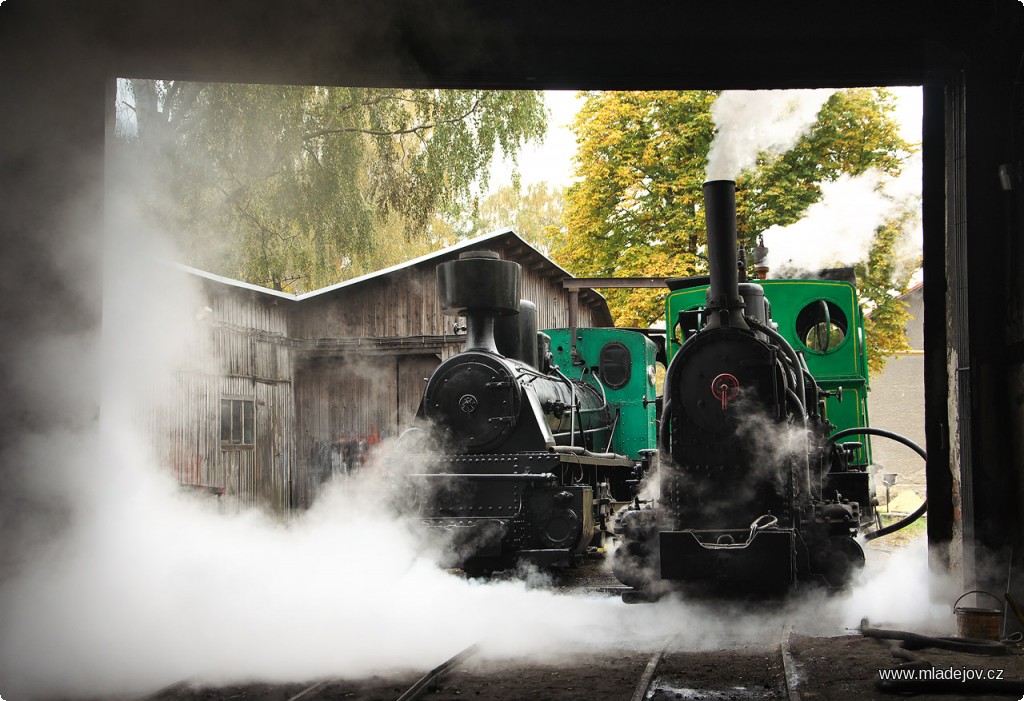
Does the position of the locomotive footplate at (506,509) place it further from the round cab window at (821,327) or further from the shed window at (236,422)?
the shed window at (236,422)

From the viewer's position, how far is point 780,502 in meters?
6.90

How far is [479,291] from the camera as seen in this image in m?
8.95

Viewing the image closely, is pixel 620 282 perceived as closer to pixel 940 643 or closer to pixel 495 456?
pixel 495 456

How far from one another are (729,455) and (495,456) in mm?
2341

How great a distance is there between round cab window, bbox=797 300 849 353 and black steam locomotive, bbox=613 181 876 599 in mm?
2858

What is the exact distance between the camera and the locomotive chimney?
895cm

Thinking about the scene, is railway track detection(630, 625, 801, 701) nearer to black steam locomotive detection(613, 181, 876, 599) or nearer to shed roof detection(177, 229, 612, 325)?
black steam locomotive detection(613, 181, 876, 599)

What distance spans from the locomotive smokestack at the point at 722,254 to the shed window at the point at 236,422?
9.18 m

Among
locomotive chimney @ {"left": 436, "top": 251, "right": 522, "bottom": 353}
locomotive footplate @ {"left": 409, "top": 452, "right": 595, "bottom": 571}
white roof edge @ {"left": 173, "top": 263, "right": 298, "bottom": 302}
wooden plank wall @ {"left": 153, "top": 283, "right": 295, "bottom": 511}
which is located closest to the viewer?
locomotive footplate @ {"left": 409, "top": 452, "right": 595, "bottom": 571}

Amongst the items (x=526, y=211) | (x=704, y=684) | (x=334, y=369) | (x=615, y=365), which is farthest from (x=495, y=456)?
(x=526, y=211)

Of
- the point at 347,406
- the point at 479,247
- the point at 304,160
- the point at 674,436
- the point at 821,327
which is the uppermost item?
the point at 304,160

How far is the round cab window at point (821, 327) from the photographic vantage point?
32.6 ft

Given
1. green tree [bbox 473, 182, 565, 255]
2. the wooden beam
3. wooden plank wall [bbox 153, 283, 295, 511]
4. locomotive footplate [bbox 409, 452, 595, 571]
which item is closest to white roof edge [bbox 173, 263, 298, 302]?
wooden plank wall [bbox 153, 283, 295, 511]

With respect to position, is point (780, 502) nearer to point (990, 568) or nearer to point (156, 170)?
point (990, 568)
